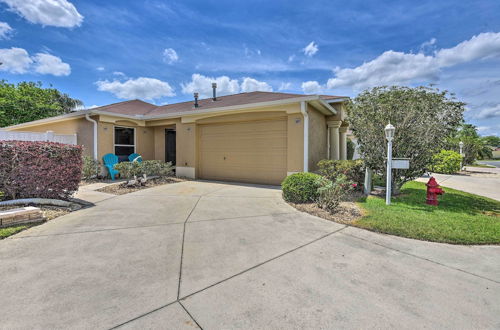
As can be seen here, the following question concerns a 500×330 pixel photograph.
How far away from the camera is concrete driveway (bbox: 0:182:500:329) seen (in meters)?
1.91

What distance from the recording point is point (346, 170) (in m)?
7.02

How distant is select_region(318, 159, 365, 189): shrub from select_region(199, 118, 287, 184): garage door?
1.71 meters

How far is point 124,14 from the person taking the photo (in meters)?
7.67

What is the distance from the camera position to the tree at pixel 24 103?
1916 cm

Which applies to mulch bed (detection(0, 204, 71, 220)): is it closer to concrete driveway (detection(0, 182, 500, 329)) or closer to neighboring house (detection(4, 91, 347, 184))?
concrete driveway (detection(0, 182, 500, 329))

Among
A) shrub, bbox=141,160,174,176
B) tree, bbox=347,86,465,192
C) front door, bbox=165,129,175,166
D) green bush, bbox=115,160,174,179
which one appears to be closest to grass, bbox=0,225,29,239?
green bush, bbox=115,160,174,179

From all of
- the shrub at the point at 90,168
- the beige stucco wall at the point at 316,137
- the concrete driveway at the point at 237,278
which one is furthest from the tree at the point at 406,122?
the shrub at the point at 90,168

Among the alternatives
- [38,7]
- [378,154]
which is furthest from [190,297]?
[38,7]

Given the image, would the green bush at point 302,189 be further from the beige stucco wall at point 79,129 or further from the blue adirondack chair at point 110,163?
the beige stucco wall at point 79,129

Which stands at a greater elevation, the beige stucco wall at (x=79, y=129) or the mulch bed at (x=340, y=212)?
the beige stucco wall at (x=79, y=129)

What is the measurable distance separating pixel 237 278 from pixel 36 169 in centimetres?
560

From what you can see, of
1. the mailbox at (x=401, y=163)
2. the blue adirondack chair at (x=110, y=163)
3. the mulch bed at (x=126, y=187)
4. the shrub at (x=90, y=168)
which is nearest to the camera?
the mailbox at (x=401, y=163)

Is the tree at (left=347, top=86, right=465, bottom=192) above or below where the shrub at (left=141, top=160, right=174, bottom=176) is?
above

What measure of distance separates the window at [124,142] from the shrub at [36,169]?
5736 millimetres
